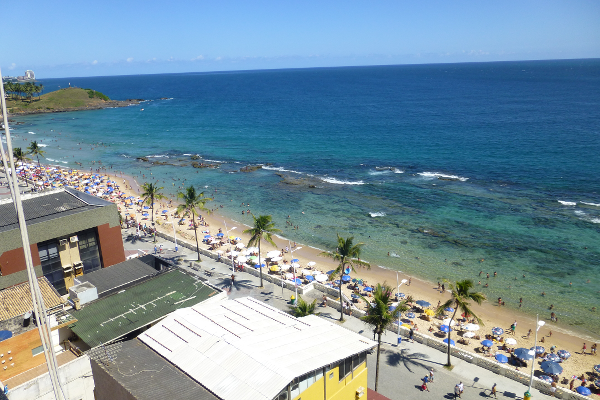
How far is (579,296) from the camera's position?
41.7m

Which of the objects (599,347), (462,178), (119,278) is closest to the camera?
(119,278)

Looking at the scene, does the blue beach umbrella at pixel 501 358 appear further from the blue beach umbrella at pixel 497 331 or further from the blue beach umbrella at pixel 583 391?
the blue beach umbrella at pixel 583 391

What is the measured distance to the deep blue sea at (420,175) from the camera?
161ft

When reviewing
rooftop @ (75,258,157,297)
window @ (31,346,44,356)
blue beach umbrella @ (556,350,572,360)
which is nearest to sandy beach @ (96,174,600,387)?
blue beach umbrella @ (556,350,572,360)

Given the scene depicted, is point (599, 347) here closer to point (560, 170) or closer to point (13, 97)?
point (560, 170)

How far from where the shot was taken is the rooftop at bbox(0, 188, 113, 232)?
1223 inches

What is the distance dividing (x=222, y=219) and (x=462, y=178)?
46.5 metres

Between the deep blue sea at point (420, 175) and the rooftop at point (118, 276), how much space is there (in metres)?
28.3

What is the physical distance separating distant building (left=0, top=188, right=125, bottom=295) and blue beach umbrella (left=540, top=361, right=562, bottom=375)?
3427 centimetres

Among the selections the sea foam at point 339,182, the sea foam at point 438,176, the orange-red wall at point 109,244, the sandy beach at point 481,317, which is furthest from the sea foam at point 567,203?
the orange-red wall at point 109,244

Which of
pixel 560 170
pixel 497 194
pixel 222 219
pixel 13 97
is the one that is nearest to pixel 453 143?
pixel 560 170

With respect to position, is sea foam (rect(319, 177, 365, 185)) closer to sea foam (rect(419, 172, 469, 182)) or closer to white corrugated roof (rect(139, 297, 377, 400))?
sea foam (rect(419, 172, 469, 182))

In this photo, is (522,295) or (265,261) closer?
(522,295)

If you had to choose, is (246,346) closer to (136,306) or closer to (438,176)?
(136,306)
